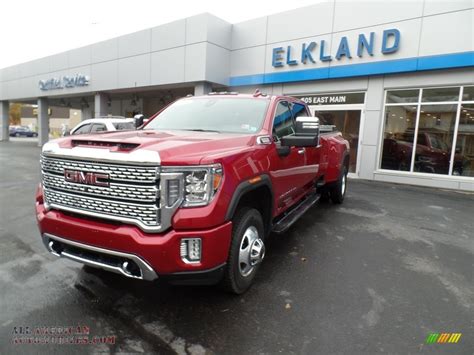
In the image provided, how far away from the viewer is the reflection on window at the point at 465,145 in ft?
32.5

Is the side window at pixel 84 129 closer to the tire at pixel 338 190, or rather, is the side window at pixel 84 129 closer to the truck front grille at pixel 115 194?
the tire at pixel 338 190

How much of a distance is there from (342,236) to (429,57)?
7.60 metres

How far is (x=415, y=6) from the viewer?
10086 millimetres

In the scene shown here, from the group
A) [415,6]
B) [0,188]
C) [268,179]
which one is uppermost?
[415,6]

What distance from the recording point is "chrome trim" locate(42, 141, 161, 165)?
8.02ft

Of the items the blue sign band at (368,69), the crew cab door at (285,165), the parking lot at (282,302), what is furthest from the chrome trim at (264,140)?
the blue sign band at (368,69)

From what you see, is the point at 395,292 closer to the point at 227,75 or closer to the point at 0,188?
the point at 0,188

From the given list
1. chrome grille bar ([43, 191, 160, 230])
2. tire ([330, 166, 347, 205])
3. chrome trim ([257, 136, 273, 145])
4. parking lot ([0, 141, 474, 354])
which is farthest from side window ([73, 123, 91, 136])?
chrome trim ([257, 136, 273, 145])

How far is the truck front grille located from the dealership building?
10273mm

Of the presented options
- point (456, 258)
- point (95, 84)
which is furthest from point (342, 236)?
point (95, 84)

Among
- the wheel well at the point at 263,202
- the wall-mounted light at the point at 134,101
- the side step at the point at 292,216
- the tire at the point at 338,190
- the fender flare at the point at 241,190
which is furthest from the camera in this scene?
the wall-mounted light at the point at 134,101

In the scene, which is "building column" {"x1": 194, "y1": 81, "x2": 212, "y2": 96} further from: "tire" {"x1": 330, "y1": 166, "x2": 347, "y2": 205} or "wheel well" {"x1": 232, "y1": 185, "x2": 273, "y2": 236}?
"wheel well" {"x1": 232, "y1": 185, "x2": 273, "y2": 236}

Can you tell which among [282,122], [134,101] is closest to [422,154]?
[282,122]

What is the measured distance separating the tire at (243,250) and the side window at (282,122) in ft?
3.49
